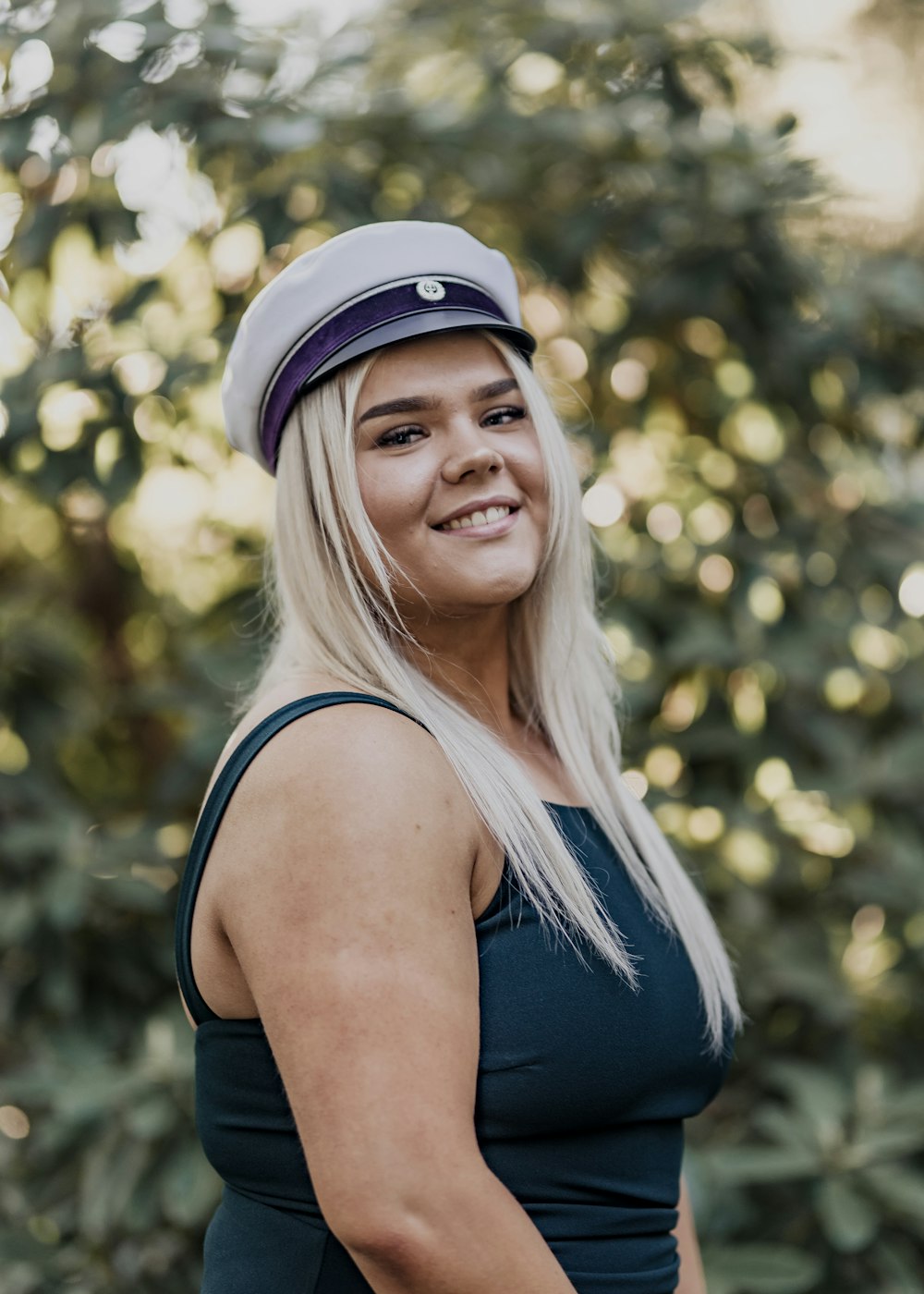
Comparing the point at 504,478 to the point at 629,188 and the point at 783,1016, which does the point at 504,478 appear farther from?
the point at 783,1016

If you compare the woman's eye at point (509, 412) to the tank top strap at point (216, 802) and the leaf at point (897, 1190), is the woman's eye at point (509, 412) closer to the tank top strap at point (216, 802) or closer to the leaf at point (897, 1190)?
the tank top strap at point (216, 802)

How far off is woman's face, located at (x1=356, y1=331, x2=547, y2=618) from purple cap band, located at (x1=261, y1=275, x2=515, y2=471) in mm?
34

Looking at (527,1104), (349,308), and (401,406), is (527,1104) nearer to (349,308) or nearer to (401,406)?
(401,406)

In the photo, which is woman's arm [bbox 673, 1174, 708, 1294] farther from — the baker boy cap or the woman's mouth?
the baker boy cap

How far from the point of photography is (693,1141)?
2.42m

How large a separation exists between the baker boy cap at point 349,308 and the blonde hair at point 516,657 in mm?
28

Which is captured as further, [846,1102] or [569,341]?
[569,341]

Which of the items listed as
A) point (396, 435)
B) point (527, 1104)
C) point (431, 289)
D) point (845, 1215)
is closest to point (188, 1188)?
point (845, 1215)

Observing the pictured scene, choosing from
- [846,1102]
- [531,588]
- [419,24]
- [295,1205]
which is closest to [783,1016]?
[846,1102]

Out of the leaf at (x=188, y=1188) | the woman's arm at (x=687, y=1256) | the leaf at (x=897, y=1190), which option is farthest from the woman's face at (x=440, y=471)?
the leaf at (x=897, y=1190)

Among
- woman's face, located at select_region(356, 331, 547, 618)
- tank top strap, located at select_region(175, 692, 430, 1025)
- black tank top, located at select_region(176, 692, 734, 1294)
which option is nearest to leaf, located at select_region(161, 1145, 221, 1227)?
black tank top, located at select_region(176, 692, 734, 1294)

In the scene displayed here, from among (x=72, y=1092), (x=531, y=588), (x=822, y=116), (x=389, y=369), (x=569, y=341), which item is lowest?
(x=822, y=116)

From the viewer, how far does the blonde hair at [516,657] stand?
1.22 m

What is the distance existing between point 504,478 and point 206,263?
1.22 m
